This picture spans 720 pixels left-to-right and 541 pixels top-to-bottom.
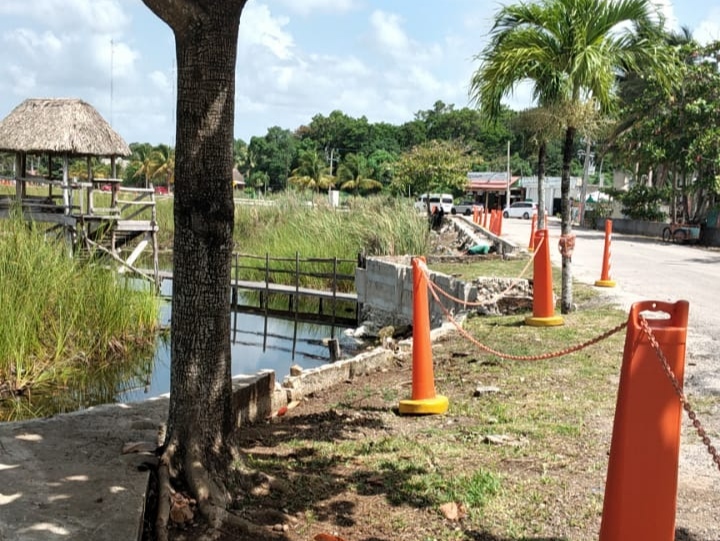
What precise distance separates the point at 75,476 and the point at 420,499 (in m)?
2.07

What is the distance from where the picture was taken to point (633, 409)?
127 inches

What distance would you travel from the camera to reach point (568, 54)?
1046cm

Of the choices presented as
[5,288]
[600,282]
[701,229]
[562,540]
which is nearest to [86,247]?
[5,288]

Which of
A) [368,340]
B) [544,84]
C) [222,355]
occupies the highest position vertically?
[544,84]

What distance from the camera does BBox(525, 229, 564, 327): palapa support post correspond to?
1016cm

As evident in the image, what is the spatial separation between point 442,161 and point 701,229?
588 inches

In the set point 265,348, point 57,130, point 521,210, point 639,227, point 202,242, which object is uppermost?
point 57,130

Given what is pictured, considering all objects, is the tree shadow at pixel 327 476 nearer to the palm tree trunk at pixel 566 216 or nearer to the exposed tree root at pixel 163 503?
the exposed tree root at pixel 163 503

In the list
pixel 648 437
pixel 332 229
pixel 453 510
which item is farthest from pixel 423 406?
pixel 332 229

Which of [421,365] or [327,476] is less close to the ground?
[421,365]

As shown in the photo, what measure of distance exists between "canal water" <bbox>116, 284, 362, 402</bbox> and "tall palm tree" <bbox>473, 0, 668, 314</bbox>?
6.38 metres

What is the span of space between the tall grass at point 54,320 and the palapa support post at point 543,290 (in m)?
7.16

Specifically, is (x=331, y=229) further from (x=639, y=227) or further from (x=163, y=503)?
(x=163, y=503)

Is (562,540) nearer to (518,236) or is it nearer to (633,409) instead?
(633,409)
